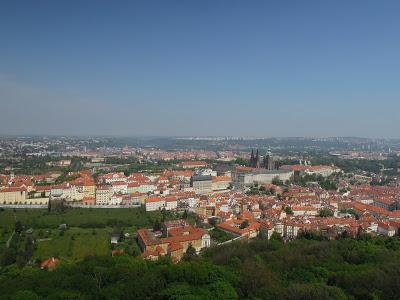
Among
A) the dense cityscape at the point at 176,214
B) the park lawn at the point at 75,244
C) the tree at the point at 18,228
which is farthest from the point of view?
the tree at the point at 18,228

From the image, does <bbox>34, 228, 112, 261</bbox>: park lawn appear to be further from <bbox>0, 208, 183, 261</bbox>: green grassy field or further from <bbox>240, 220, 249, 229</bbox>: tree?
<bbox>240, 220, 249, 229</bbox>: tree

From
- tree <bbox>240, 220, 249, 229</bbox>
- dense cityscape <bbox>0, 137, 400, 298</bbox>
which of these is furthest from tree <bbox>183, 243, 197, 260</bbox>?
tree <bbox>240, 220, 249, 229</bbox>

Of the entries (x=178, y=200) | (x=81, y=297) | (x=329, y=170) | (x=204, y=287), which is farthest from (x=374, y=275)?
(x=329, y=170)

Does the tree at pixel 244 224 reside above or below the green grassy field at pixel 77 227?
above

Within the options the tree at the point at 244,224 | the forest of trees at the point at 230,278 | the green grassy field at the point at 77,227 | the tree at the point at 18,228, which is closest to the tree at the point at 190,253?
the forest of trees at the point at 230,278

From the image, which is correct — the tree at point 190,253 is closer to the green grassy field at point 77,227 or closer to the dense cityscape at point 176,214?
the dense cityscape at point 176,214

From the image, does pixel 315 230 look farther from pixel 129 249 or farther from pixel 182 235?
pixel 129 249


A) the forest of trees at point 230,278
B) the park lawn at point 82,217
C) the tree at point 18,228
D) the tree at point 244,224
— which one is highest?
the forest of trees at point 230,278
